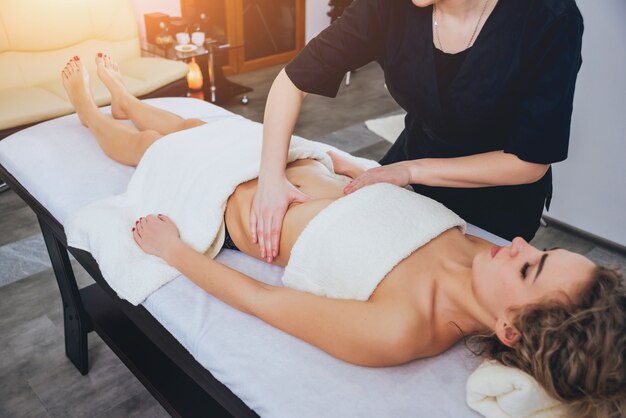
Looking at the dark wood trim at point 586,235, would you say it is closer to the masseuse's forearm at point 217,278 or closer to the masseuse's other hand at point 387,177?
the masseuse's other hand at point 387,177

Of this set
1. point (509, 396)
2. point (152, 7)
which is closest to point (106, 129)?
point (509, 396)

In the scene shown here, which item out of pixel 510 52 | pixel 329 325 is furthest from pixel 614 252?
pixel 329 325

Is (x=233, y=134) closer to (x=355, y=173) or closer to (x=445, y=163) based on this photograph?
(x=355, y=173)

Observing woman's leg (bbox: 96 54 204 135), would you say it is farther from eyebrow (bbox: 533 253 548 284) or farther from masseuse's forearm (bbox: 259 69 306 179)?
eyebrow (bbox: 533 253 548 284)

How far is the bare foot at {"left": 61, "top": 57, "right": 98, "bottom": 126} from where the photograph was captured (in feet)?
6.19

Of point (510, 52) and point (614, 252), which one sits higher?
point (510, 52)

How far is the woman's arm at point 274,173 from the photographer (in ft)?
4.29

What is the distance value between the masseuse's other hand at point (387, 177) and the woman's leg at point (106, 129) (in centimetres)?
72

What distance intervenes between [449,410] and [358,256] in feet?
1.14

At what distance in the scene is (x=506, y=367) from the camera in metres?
0.96

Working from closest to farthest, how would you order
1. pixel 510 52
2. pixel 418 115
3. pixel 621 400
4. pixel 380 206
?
1. pixel 621 400
2. pixel 510 52
3. pixel 380 206
4. pixel 418 115

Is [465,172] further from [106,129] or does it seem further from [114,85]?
[114,85]

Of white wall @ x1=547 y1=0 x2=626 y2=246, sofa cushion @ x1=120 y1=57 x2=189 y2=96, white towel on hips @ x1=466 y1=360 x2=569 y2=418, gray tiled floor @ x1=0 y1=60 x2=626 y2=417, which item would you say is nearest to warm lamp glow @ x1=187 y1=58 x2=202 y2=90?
sofa cushion @ x1=120 y1=57 x2=189 y2=96

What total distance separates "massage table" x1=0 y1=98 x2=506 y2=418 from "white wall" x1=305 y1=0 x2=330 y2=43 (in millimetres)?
3864
